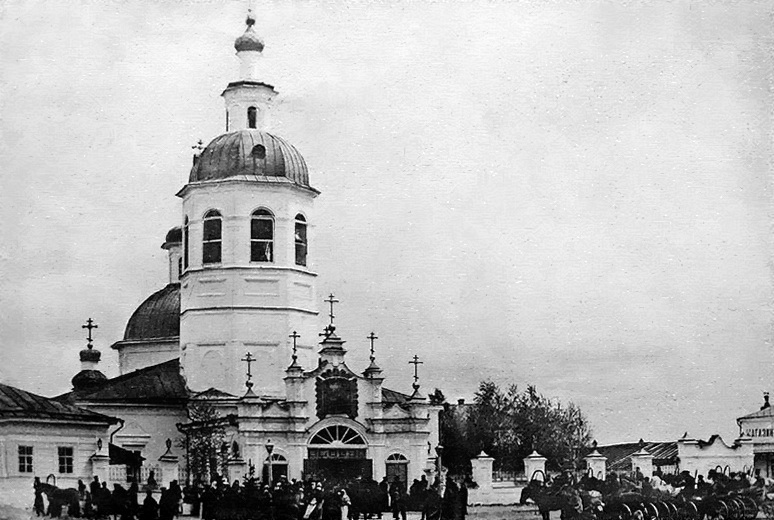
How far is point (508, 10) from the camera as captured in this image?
84.3 feet

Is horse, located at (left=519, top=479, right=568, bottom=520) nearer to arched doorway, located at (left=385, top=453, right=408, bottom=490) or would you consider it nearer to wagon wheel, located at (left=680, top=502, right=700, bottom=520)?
wagon wheel, located at (left=680, top=502, right=700, bottom=520)

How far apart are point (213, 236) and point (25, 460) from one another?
33.9ft

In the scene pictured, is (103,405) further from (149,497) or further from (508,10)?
(508,10)

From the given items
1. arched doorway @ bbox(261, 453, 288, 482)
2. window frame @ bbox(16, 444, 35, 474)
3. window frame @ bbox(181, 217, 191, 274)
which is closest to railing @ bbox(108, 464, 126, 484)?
window frame @ bbox(16, 444, 35, 474)

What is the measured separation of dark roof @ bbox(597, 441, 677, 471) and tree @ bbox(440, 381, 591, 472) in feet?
1.53

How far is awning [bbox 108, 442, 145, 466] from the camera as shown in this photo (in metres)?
30.6

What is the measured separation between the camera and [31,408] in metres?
26.2

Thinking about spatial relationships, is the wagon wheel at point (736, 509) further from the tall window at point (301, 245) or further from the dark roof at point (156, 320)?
the dark roof at point (156, 320)

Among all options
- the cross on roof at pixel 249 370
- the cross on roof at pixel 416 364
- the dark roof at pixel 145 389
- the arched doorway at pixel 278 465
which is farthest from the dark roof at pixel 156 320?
the cross on roof at pixel 416 364

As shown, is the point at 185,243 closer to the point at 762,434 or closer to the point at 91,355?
the point at 91,355

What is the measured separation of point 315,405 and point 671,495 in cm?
890

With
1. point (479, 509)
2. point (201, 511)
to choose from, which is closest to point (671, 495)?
point (479, 509)

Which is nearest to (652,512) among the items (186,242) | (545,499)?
(545,499)

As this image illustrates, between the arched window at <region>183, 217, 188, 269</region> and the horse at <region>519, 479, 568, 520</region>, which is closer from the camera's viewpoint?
the horse at <region>519, 479, 568, 520</region>
